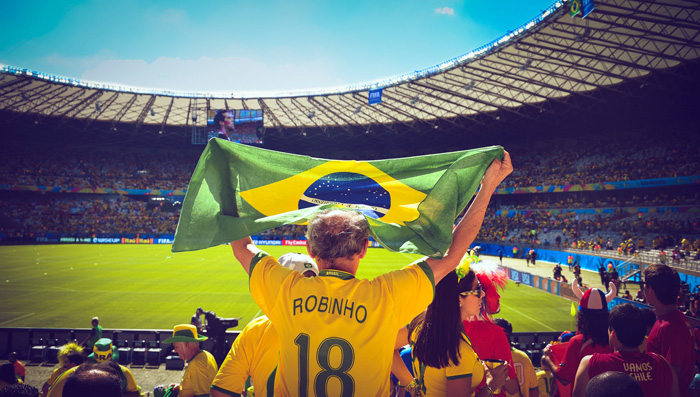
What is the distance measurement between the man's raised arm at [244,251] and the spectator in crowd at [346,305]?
0.21 meters

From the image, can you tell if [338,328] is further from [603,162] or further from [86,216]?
[86,216]

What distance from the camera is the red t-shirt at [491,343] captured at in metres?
3.21

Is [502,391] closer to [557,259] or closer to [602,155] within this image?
[557,259]

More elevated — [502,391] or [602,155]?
[602,155]

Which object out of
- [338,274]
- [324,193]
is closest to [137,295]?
[324,193]

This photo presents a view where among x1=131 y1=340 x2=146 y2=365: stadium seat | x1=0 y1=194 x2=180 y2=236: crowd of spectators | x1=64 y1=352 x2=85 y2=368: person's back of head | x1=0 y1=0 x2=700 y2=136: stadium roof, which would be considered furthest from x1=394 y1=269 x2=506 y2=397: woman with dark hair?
x1=0 y1=194 x2=180 y2=236: crowd of spectators

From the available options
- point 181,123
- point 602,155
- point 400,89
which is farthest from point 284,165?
point 181,123

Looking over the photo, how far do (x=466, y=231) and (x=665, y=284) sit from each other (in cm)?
337

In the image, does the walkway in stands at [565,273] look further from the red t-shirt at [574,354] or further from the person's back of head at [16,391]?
the person's back of head at [16,391]

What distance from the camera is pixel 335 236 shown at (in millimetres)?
2137

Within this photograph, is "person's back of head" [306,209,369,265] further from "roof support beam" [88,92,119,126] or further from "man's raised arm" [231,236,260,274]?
"roof support beam" [88,92,119,126]

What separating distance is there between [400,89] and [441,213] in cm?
3609

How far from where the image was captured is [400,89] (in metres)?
37.0

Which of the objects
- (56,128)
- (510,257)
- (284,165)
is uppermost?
(56,128)
